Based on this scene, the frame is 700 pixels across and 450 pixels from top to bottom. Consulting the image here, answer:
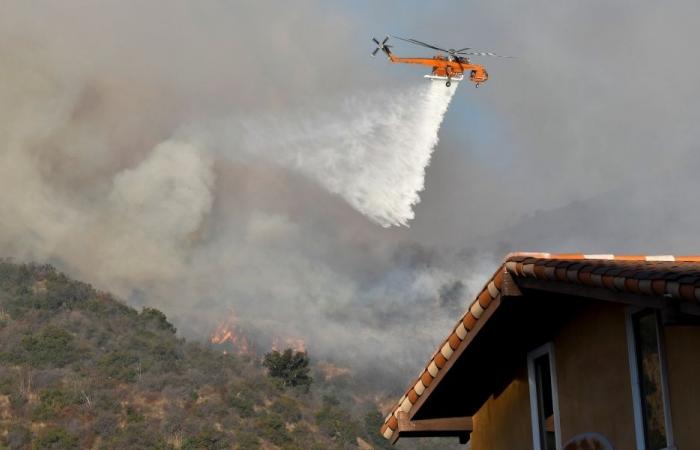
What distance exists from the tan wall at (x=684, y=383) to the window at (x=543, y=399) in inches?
101

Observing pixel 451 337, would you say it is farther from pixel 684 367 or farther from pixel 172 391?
pixel 172 391

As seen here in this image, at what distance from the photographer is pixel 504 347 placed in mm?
13211

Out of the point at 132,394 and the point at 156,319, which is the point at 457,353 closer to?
the point at 132,394

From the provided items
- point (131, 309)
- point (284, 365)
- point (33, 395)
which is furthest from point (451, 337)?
point (131, 309)

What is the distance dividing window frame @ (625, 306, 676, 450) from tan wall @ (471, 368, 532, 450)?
9.22 feet

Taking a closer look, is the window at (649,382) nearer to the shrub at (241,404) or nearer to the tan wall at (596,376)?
the tan wall at (596,376)

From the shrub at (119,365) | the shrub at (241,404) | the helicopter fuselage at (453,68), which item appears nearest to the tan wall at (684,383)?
the helicopter fuselage at (453,68)

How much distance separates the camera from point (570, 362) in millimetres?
11625

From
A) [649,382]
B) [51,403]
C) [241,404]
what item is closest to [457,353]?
[649,382]

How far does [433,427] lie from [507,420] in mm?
1437

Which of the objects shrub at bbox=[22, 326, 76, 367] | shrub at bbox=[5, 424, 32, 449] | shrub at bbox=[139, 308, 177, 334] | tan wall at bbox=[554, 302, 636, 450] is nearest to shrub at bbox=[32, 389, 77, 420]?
shrub at bbox=[5, 424, 32, 449]

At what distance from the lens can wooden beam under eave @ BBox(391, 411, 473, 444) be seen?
46.3 feet

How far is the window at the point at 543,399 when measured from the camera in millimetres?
11977

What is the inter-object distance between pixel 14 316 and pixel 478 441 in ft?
324
